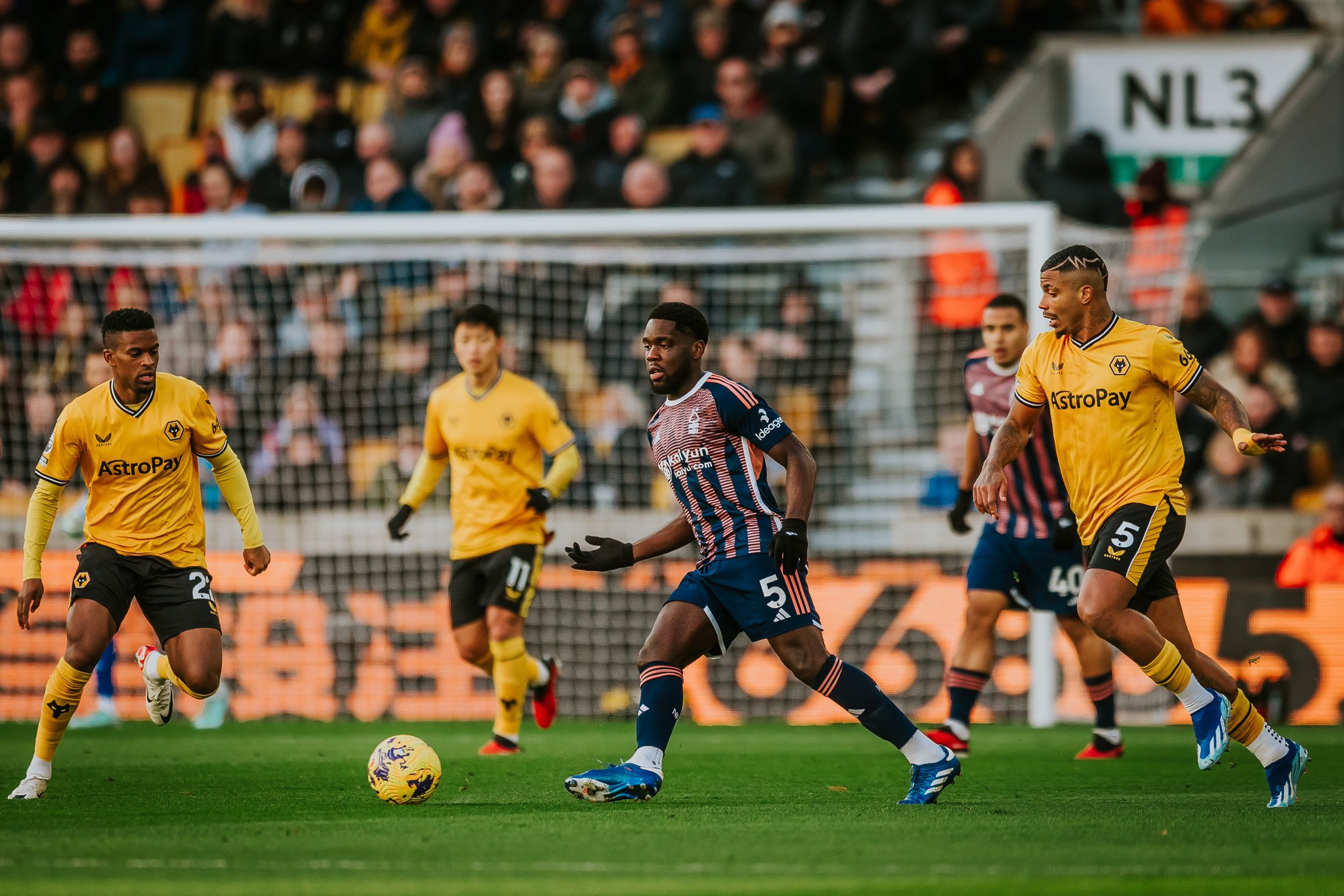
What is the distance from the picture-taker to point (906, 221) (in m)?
12.7

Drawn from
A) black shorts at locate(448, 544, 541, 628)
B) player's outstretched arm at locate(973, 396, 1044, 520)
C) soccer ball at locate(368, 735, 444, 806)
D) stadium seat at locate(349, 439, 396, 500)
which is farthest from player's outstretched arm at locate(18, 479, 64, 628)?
stadium seat at locate(349, 439, 396, 500)

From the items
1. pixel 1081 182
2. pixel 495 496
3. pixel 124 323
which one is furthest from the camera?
pixel 1081 182

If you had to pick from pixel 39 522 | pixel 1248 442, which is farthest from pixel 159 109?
pixel 1248 442

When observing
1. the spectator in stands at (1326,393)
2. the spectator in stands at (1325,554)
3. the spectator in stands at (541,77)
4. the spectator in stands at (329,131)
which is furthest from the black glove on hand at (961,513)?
the spectator in stands at (329,131)

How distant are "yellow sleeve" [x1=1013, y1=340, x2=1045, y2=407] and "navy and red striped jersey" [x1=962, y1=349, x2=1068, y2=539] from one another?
6.76 ft

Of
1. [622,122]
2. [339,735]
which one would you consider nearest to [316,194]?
[622,122]

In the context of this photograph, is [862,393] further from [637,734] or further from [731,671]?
[637,734]

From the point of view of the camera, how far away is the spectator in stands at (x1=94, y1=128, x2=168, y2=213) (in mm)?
16578

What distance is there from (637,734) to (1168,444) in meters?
2.57

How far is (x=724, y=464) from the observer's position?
7.15 meters

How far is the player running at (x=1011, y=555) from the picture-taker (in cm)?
970

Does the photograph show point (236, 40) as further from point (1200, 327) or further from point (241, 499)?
point (241, 499)

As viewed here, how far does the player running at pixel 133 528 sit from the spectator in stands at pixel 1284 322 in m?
9.66

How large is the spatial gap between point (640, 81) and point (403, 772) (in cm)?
1047
